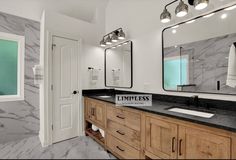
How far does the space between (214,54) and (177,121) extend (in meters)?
0.87

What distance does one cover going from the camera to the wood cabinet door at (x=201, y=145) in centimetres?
98

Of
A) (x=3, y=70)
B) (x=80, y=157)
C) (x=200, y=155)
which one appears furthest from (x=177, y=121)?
(x=3, y=70)

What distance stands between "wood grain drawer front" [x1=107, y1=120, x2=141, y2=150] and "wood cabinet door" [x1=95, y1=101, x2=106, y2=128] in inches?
5.9

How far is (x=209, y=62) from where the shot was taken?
156 centimetres

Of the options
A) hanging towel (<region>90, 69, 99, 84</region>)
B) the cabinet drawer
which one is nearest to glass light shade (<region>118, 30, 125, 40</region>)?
hanging towel (<region>90, 69, 99, 84</region>)

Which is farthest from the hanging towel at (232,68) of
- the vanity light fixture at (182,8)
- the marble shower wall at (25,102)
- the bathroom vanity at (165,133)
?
the marble shower wall at (25,102)

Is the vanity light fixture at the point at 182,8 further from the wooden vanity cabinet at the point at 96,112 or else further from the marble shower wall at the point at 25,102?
the marble shower wall at the point at 25,102

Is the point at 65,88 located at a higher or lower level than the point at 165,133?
higher

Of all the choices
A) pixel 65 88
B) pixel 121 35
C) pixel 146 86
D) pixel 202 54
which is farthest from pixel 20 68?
pixel 202 54

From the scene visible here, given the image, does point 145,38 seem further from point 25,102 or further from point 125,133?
point 25,102

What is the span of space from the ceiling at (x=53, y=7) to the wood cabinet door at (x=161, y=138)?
2.48 meters

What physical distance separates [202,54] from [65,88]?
7.15 ft

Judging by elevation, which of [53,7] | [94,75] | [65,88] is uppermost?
[53,7]

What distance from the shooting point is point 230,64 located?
1394 millimetres
